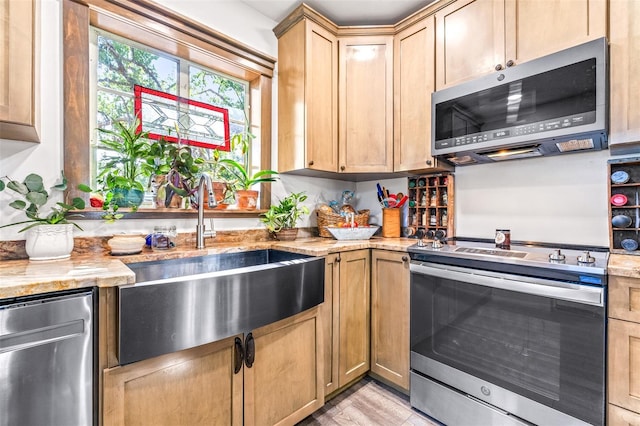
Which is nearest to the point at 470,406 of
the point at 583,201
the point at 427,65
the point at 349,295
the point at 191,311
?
the point at 349,295

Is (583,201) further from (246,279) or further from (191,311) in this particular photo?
(191,311)

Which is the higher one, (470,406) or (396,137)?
(396,137)

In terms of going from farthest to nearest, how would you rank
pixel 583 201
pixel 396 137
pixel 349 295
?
pixel 396 137, pixel 349 295, pixel 583 201

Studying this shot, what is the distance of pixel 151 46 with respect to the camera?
1.77m

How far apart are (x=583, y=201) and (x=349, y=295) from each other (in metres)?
1.43

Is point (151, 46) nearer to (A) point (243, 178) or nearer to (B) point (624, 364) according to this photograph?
(A) point (243, 178)

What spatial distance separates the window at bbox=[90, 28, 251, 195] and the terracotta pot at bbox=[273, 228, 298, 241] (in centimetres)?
62

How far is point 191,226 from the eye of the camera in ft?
5.94

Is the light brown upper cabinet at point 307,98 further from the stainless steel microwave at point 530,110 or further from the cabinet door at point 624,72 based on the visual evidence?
the cabinet door at point 624,72

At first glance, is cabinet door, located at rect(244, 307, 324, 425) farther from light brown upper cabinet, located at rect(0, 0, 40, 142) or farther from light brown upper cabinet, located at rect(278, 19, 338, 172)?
light brown upper cabinet, located at rect(0, 0, 40, 142)

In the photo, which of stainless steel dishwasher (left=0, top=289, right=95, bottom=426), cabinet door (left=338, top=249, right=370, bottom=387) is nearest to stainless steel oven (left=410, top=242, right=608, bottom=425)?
cabinet door (left=338, top=249, right=370, bottom=387)

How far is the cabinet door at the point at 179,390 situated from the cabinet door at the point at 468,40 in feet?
6.52

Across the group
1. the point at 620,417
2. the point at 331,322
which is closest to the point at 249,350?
the point at 331,322

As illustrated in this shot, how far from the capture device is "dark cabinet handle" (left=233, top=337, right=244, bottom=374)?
46.9 inches
